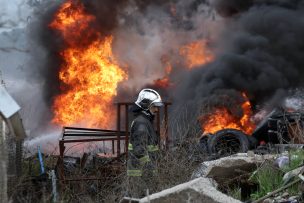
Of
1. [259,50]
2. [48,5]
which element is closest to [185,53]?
[259,50]

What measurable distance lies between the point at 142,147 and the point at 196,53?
58.4 ft

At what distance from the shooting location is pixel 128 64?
25688 millimetres

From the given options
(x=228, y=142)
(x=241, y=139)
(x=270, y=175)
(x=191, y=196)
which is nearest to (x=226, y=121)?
(x=228, y=142)

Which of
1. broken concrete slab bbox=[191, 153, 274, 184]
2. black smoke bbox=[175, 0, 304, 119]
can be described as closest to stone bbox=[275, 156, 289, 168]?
broken concrete slab bbox=[191, 153, 274, 184]

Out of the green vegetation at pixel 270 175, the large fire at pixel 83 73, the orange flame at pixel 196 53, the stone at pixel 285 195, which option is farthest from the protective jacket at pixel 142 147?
the orange flame at pixel 196 53

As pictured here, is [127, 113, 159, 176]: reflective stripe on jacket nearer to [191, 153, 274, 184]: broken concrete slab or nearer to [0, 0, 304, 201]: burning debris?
[191, 153, 274, 184]: broken concrete slab

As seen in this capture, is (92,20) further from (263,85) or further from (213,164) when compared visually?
(213,164)

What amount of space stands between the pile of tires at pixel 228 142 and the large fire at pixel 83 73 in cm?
894

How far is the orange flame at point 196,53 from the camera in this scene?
23.9 m

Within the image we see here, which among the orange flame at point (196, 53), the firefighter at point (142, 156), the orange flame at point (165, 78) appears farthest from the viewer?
the orange flame at point (165, 78)

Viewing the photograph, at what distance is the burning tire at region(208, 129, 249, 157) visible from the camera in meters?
12.2

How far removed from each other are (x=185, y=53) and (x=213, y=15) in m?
2.54

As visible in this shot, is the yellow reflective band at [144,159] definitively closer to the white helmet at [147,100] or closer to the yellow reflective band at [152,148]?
the yellow reflective band at [152,148]

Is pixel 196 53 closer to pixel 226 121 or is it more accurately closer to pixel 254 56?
pixel 254 56
